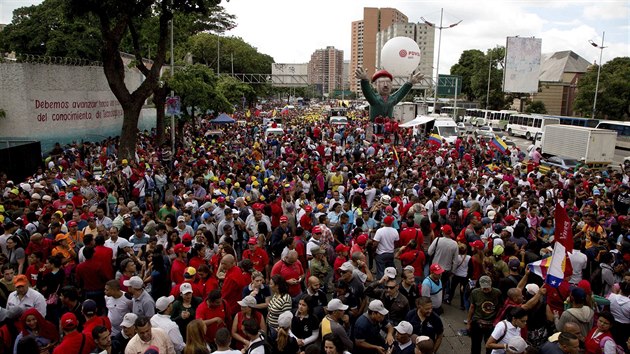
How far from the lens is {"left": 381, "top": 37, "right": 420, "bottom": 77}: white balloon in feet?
109

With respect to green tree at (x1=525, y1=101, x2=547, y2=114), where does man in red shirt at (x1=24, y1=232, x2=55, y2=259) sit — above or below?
below

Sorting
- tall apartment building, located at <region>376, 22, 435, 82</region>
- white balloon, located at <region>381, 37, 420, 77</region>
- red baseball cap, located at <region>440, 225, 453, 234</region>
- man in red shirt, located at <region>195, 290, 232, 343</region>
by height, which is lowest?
man in red shirt, located at <region>195, 290, 232, 343</region>

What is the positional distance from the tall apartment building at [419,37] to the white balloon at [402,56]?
107 m

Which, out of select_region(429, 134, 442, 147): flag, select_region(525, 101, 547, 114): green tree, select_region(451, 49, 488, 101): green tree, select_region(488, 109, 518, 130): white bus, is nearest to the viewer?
select_region(429, 134, 442, 147): flag

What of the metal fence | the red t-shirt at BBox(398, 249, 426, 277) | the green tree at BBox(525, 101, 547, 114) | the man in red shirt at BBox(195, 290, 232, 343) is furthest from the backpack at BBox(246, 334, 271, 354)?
the green tree at BBox(525, 101, 547, 114)

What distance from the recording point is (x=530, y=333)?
583 centimetres

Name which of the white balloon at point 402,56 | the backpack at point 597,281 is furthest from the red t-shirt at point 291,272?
the white balloon at point 402,56

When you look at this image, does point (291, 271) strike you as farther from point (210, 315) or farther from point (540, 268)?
point (540, 268)

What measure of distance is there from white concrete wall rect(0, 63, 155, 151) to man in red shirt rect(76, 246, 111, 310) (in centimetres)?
1593

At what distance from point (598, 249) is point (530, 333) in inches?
114

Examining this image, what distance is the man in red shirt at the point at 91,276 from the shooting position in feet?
21.5

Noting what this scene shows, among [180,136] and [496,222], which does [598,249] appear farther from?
[180,136]

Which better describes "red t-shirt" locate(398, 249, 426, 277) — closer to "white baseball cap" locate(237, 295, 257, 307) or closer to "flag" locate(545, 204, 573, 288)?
"flag" locate(545, 204, 573, 288)

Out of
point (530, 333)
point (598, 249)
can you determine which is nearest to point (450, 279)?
point (598, 249)
